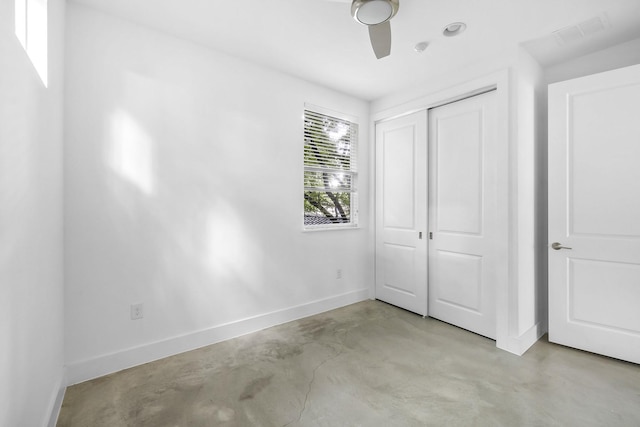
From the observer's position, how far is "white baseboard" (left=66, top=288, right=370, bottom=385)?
2.04m

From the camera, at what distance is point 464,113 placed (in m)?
2.88

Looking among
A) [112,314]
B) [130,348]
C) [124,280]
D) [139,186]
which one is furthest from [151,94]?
[130,348]

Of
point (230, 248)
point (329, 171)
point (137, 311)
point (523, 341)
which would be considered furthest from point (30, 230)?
point (523, 341)

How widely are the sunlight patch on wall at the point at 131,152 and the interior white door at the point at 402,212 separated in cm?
253

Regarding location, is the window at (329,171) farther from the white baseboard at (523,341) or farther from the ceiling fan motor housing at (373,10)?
the white baseboard at (523,341)

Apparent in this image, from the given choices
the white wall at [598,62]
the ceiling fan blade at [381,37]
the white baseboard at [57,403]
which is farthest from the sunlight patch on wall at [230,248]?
the white wall at [598,62]

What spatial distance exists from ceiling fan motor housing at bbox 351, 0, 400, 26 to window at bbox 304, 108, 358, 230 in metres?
1.61

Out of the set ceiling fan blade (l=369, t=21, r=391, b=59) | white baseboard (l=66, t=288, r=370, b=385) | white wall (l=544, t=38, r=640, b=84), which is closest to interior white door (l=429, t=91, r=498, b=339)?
white wall (l=544, t=38, r=640, b=84)

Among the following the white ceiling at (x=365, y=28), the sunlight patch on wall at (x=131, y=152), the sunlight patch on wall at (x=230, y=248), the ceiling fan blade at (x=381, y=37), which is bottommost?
the sunlight patch on wall at (x=230, y=248)

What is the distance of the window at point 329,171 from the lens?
3.30m

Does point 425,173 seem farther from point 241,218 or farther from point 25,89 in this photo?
point 25,89

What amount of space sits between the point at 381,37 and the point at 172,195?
1925 millimetres

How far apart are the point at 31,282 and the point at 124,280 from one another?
2.94 feet

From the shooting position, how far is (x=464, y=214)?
2.90m
